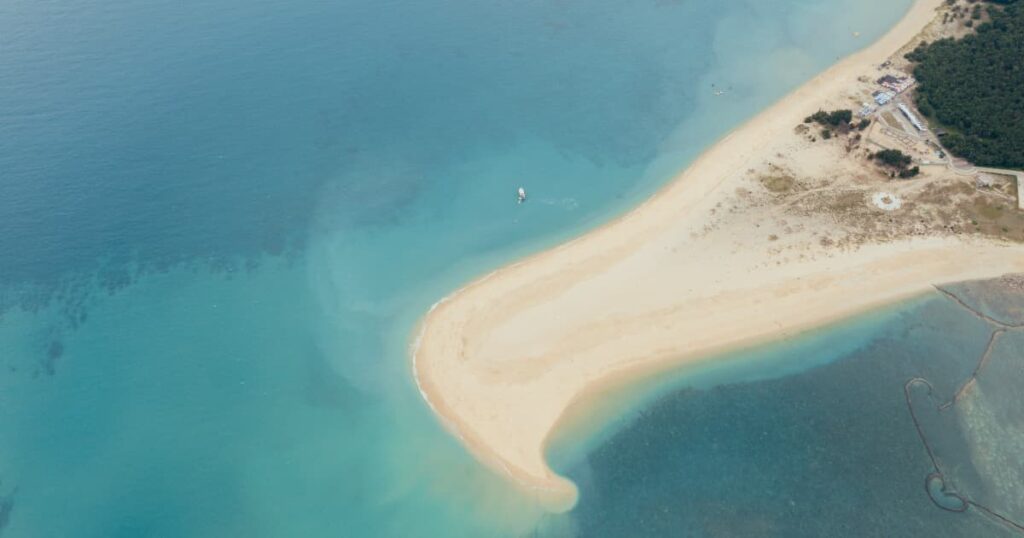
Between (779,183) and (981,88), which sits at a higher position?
(981,88)

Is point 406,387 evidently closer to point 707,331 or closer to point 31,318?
point 707,331

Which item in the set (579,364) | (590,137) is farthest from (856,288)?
(590,137)

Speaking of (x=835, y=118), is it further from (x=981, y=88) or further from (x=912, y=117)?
(x=981, y=88)

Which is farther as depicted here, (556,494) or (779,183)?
(779,183)

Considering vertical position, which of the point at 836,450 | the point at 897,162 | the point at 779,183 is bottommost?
the point at 836,450

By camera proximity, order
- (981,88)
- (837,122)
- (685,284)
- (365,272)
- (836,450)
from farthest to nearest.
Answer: (837,122), (981,88), (365,272), (685,284), (836,450)

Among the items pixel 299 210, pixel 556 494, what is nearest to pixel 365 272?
pixel 299 210
